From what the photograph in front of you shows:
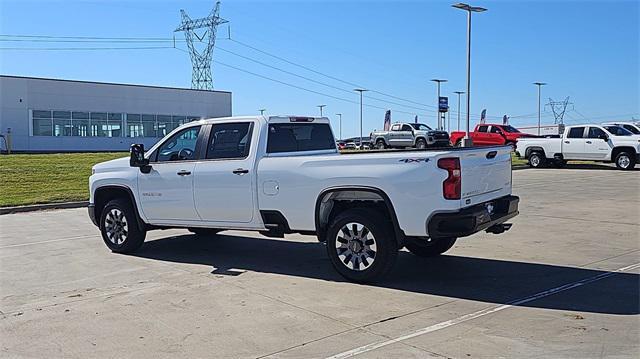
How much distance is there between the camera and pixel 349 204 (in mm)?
7480

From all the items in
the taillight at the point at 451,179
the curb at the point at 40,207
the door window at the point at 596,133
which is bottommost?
the curb at the point at 40,207

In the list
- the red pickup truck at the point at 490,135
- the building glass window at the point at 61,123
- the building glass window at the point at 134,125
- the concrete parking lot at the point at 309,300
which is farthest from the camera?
the building glass window at the point at 134,125

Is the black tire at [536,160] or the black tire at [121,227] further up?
the black tire at [536,160]

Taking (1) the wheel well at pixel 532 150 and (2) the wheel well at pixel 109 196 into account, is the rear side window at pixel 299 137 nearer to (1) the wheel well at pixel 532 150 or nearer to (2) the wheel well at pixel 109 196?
(2) the wheel well at pixel 109 196

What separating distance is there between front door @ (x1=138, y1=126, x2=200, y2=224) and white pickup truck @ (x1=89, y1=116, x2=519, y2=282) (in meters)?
0.02

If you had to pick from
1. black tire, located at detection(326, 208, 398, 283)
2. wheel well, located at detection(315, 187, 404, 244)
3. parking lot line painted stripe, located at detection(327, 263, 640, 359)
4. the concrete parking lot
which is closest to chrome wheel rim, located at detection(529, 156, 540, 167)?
the concrete parking lot

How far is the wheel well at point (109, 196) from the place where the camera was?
924 cm

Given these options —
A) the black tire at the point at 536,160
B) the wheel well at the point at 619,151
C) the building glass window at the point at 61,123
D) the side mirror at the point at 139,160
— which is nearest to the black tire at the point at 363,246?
the side mirror at the point at 139,160

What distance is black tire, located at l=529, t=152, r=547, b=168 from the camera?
30.8 m

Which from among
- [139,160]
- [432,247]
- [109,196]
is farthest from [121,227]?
[432,247]

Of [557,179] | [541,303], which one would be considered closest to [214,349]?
[541,303]

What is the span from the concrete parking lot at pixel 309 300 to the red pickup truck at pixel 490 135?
3018cm

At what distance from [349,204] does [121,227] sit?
12.3ft

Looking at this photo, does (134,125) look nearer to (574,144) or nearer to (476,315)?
(574,144)
